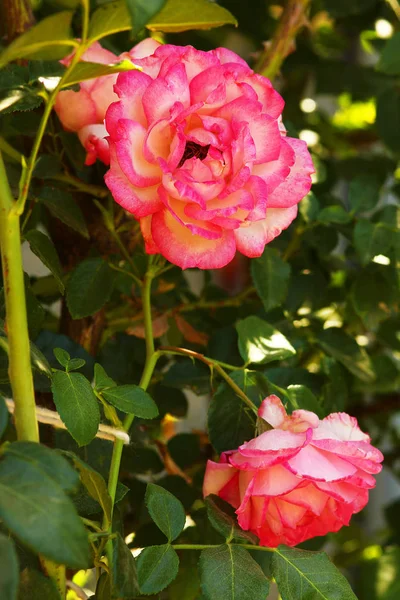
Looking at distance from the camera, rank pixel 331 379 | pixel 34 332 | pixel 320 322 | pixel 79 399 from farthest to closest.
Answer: pixel 320 322, pixel 331 379, pixel 34 332, pixel 79 399

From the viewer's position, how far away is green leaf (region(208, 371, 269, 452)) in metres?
0.46

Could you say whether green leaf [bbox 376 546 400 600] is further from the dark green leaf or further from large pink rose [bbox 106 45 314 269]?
large pink rose [bbox 106 45 314 269]

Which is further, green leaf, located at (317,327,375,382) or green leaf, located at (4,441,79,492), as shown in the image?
green leaf, located at (317,327,375,382)

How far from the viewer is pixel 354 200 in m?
0.65

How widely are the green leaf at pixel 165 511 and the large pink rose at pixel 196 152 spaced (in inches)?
4.8

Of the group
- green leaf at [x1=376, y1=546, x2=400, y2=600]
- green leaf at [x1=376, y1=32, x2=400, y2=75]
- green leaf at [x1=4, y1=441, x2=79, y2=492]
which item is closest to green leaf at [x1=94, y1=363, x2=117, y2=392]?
green leaf at [x1=4, y1=441, x2=79, y2=492]

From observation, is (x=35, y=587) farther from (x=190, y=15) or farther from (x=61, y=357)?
(x=190, y=15)

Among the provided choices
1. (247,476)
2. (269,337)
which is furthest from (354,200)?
(247,476)

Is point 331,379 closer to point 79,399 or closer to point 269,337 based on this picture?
point 269,337

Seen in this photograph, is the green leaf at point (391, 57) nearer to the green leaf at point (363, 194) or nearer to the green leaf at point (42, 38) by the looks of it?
the green leaf at point (363, 194)

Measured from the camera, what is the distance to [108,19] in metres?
0.34

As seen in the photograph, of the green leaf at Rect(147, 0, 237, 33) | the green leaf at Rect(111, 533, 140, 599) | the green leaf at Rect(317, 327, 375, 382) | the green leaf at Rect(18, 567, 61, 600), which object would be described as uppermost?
the green leaf at Rect(147, 0, 237, 33)

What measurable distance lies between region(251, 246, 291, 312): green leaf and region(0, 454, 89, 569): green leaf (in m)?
0.30

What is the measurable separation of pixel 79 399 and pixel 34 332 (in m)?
0.12
